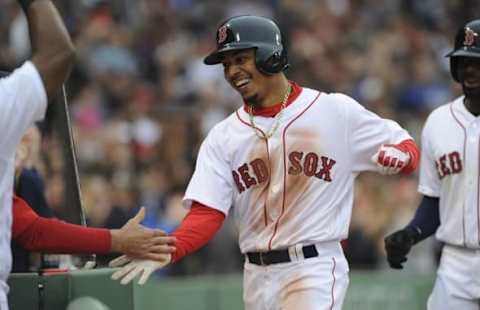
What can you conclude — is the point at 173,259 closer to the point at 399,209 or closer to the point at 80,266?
the point at 80,266

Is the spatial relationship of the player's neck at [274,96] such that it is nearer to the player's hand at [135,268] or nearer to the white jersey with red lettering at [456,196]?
the player's hand at [135,268]

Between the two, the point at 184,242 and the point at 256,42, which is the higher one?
the point at 256,42

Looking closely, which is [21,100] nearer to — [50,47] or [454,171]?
[50,47]

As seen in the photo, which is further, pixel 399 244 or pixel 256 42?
pixel 399 244

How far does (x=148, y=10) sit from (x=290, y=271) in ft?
30.9

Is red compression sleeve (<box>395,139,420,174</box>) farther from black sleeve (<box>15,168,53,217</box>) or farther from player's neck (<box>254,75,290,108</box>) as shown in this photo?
black sleeve (<box>15,168,53,217</box>)

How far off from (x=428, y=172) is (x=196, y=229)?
1.69 metres

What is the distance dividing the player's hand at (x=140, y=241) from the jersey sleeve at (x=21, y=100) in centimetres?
118

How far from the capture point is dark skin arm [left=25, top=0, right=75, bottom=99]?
4734 millimetres

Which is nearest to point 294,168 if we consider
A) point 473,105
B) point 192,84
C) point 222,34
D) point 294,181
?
point 294,181

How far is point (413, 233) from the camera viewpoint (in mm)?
7391

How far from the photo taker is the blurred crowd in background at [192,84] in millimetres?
12516

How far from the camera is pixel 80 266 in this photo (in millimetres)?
7074

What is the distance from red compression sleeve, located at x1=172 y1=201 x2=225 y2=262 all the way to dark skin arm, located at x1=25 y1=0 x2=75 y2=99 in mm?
1700
